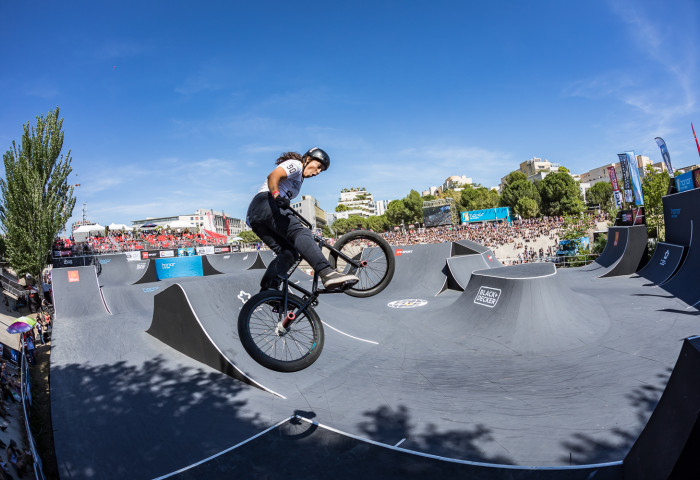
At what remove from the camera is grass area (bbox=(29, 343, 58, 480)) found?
6.42 meters

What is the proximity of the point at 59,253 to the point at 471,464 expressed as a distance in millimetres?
32050

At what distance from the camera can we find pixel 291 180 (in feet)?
11.4

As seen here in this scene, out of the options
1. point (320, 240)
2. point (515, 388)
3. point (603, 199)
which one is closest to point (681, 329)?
point (515, 388)

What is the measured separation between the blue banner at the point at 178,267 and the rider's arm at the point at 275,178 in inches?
1076

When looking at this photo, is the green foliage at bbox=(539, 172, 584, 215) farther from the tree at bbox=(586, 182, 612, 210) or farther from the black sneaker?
the black sneaker

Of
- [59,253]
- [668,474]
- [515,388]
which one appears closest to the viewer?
[668,474]

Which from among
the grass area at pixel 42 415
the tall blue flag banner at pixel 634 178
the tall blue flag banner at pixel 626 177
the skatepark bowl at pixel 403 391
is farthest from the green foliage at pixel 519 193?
the grass area at pixel 42 415

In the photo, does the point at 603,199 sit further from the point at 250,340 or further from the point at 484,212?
the point at 250,340

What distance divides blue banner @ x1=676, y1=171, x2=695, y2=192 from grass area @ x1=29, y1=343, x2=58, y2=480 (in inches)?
967

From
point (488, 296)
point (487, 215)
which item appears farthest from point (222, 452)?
point (487, 215)

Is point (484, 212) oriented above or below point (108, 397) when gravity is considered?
above

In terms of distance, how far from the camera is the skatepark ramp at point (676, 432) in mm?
2779

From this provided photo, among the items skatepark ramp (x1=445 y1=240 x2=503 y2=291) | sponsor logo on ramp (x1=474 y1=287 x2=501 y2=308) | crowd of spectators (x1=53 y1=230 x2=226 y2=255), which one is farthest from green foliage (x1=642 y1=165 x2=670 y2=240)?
crowd of spectators (x1=53 y1=230 x2=226 y2=255)

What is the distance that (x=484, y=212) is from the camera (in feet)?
215
